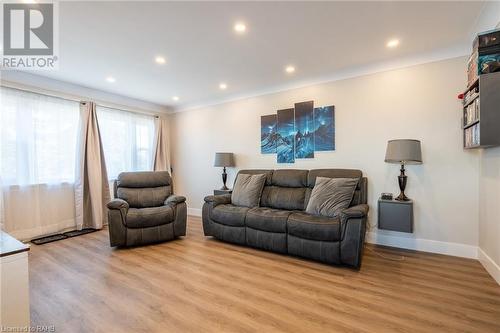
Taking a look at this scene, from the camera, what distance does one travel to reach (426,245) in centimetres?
304

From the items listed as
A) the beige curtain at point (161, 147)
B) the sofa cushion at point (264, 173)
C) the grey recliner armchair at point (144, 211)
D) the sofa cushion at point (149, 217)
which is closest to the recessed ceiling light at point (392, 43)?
the sofa cushion at point (264, 173)

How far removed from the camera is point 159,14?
2217 mm

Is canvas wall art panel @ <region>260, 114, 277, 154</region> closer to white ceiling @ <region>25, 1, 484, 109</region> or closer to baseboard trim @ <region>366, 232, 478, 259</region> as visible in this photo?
white ceiling @ <region>25, 1, 484, 109</region>

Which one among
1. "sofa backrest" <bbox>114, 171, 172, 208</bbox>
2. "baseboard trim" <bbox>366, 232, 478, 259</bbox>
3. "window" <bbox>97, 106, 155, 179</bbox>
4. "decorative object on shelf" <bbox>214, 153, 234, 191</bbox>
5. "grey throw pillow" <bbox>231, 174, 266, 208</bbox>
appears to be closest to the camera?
"baseboard trim" <bbox>366, 232, 478, 259</bbox>

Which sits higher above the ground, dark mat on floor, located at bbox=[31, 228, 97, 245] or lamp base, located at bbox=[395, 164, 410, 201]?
lamp base, located at bbox=[395, 164, 410, 201]

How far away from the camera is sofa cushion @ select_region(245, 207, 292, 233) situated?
2.98 metres

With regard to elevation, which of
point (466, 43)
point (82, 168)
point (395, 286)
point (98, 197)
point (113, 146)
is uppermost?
point (466, 43)

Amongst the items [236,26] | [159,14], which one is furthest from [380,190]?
[159,14]

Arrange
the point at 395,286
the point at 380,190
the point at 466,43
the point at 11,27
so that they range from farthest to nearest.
A: the point at 380,190 < the point at 466,43 < the point at 11,27 < the point at 395,286

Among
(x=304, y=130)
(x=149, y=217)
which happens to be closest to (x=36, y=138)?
(x=149, y=217)

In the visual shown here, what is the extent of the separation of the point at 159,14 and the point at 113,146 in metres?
3.26

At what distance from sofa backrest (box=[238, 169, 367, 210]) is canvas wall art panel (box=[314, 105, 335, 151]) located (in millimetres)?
453

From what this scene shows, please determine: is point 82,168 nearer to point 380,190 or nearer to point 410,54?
point 380,190

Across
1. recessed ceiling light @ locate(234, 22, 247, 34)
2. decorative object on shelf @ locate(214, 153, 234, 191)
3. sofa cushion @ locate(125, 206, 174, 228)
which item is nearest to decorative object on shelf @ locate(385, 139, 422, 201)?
recessed ceiling light @ locate(234, 22, 247, 34)
